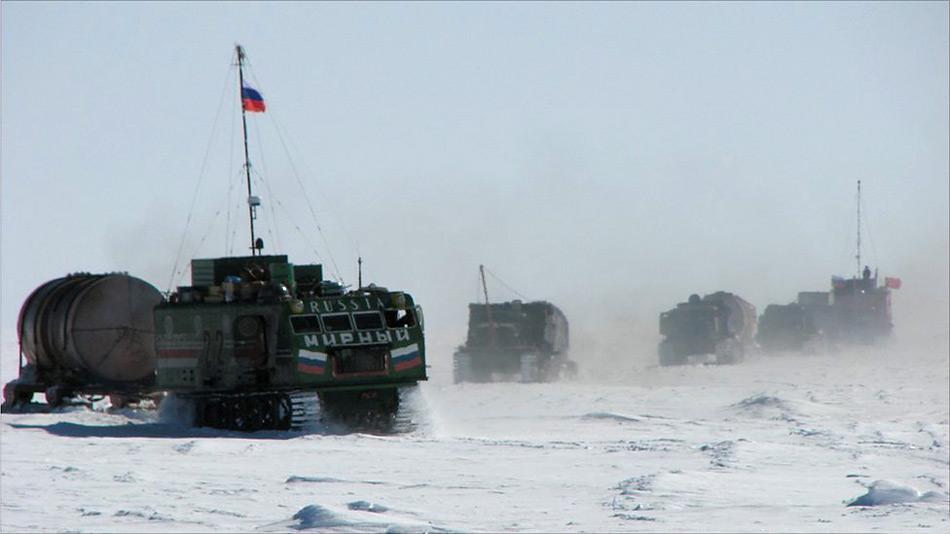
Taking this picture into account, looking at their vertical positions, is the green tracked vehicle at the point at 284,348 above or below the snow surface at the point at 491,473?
above

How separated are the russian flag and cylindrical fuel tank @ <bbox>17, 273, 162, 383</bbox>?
442 cm

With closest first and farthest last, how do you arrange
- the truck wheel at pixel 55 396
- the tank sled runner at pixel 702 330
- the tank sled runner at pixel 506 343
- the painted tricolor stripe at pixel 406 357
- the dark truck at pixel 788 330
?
1. the painted tricolor stripe at pixel 406 357
2. the truck wheel at pixel 55 396
3. the tank sled runner at pixel 506 343
4. the tank sled runner at pixel 702 330
5. the dark truck at pixel 788 330

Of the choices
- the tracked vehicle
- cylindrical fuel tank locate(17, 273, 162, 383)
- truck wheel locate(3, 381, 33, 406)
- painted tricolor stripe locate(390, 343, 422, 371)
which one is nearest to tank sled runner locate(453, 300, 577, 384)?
the tracked vehicle

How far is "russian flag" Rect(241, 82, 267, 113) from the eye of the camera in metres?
31.0

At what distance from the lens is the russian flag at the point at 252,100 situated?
31.0 meters

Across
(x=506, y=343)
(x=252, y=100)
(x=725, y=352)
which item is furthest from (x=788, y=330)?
(x=252, y=100)

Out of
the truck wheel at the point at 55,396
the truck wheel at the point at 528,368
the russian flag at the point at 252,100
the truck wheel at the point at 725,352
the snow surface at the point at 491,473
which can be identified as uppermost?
the russian flag at the point at 252,100

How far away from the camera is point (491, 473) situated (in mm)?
18703

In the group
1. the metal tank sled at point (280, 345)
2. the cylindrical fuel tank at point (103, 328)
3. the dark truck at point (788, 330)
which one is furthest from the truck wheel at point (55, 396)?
the dark truck at point (788, 330)

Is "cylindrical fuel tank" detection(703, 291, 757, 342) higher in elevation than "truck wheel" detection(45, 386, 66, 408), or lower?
higher

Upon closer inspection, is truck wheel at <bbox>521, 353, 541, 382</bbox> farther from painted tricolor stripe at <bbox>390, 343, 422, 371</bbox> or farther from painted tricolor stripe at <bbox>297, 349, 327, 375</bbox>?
painted tricolor stripe at <bbox>297, 349, 327, 375</bbox>

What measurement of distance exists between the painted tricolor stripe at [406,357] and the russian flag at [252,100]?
815 centimetres

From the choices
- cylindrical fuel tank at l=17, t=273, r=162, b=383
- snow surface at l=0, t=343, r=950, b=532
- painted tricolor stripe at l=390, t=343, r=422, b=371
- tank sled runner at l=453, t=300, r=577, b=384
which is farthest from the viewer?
tank sled runner at l=453, t=300, r=577, b=384

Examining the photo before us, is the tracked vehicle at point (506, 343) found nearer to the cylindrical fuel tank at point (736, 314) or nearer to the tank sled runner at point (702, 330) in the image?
the tank sled runner at point (702, 330)
